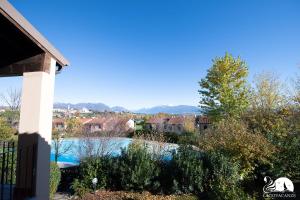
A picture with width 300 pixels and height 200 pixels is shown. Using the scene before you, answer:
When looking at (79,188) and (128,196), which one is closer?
(128,196)

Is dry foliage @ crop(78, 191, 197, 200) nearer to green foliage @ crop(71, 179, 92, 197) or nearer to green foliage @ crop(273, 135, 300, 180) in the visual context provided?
green foliage @ crop(71, 179, 92, 197)

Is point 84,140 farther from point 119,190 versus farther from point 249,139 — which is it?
point 249,139

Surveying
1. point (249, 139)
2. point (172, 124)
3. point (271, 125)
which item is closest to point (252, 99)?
point (271, 125)

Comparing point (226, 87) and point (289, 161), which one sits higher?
point (226, 87)

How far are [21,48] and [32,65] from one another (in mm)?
380

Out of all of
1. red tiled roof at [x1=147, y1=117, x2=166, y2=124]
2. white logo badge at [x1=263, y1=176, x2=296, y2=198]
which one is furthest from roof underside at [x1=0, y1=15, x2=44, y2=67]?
red tiled roof at [x1=147, y1=117, x2=166, y2=124]

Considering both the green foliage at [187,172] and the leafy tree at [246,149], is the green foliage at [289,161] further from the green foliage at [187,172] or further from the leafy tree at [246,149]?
the green foliage at [187,172]

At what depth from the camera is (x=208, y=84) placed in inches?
932

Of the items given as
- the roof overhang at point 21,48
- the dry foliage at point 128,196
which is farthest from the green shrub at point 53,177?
the roof overhang at point 21,48

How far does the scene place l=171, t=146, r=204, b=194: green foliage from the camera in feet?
34.6

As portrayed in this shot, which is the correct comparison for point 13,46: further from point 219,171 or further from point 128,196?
point 219,171

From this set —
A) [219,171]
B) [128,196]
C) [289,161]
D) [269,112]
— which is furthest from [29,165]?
[269,112]

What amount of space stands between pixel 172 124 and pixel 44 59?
4497cm

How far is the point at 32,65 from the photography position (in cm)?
514
